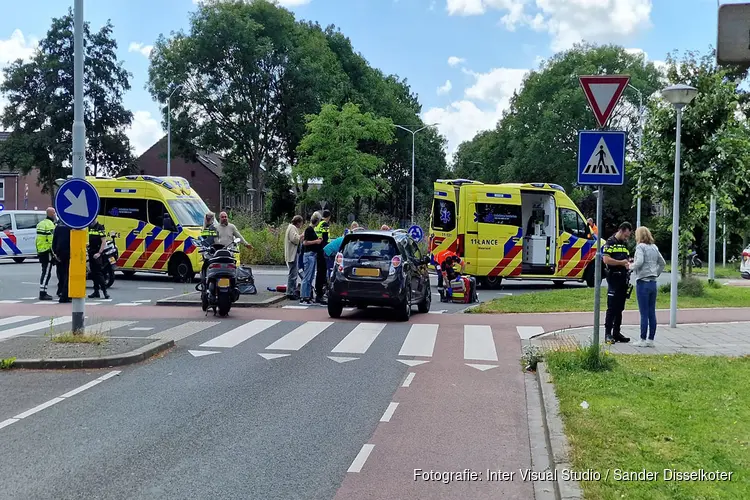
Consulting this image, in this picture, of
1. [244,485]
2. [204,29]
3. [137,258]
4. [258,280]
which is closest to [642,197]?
[258,280]

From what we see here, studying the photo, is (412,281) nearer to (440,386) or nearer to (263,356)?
(263,356)

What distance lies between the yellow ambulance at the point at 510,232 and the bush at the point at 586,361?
12.7 m

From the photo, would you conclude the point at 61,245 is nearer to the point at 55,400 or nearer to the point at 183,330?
the point at 183,330

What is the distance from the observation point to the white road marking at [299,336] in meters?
10.8

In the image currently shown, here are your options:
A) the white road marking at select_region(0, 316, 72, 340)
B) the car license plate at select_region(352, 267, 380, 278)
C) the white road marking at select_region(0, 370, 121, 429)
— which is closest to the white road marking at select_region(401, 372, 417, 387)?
the white road marking at select_region(0, 370, 121, 429)

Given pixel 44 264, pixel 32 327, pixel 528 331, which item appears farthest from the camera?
pixel 44 264

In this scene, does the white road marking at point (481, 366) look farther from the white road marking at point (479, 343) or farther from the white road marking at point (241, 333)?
the white road marking at point (241, 333)

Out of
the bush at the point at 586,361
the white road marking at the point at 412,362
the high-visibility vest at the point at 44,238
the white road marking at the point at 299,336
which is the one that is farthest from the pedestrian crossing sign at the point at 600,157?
the high-visibility vest at the point at 44,238

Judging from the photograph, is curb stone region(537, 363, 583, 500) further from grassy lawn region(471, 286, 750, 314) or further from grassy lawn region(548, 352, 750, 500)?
grassy lawn region(471, 286, 750, 314)

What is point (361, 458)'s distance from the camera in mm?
5770

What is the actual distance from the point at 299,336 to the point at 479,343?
2.82 meters

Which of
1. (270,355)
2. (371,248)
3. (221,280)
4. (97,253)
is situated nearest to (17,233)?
(97,253)

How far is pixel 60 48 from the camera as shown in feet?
183

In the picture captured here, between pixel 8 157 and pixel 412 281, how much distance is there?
47.8 metres
